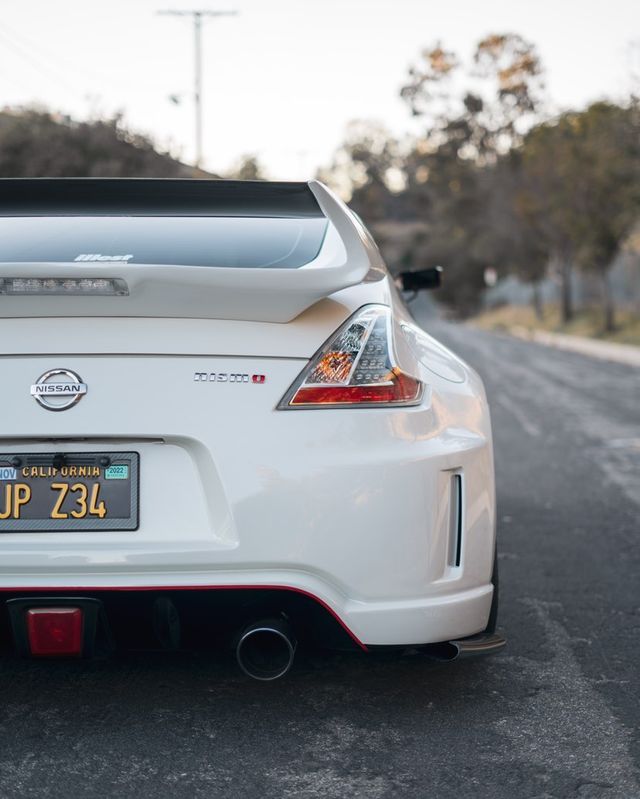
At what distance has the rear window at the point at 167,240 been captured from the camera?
3.29 meters

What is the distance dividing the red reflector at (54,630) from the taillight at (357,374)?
0.75 metres

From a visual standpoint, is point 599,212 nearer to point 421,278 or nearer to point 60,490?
point 421,278

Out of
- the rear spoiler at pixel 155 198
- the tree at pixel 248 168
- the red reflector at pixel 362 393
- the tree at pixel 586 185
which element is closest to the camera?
the red reflector at pixel 362 393

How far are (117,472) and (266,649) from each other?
0.64 m

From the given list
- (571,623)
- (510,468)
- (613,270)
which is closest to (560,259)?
(613,270)

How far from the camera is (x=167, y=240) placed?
344cm

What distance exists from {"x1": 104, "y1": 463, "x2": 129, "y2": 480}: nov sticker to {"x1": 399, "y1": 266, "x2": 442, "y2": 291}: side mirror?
259 centimetres

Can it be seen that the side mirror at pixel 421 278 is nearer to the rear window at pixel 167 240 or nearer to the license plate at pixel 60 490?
the rear window at pixel 167 240

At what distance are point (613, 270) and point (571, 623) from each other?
4379 cm

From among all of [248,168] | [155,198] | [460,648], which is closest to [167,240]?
[155,198]

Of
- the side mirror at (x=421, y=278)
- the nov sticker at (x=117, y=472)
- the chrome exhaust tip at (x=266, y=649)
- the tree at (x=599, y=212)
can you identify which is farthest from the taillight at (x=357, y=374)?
the tree at (x=599, y=212)

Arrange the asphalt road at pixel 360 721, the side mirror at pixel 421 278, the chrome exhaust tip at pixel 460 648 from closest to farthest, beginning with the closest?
the asphalt road at pixel 360 721, the chrome exhaust tip at pixel 460 648, the side mirror at pixel 421 278

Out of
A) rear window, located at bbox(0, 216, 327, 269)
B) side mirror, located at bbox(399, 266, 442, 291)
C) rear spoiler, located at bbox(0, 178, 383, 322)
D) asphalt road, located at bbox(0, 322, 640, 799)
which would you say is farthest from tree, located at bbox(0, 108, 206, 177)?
rear spoiler, located at bbox(0, 178, 383, 322)

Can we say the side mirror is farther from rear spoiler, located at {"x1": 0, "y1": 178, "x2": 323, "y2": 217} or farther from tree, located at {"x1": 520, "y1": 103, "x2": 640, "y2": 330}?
tree, located at {"x1": 520, "y1": 103, "x2": 640, "y2": 330}
